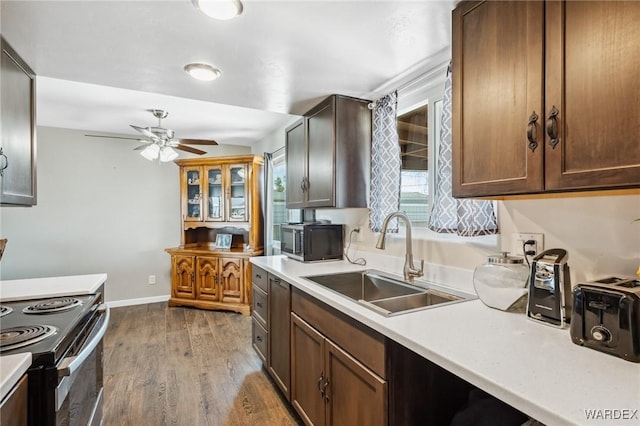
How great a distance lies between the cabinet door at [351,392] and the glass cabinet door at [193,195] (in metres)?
3.35

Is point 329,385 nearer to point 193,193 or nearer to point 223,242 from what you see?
point 223,242

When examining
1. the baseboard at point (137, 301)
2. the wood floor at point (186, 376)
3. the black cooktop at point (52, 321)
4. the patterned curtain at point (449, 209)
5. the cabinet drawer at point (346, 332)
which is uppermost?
the patterned curtain at point (449, 209)

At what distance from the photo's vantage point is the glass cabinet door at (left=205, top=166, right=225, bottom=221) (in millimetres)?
4258

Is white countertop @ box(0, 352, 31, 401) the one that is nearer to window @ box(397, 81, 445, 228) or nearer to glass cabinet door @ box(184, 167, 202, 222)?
window @ box(397, 81, 445, 228)

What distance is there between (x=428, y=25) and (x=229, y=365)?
2734 mm

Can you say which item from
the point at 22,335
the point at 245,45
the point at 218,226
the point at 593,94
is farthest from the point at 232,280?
the point at 593,94

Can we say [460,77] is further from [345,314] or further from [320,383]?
[320,383]

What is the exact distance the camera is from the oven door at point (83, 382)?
3.68 ft

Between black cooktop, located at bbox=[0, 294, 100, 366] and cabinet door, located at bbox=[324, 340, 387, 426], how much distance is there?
1071mm

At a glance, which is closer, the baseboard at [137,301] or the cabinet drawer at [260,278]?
the cabinet drawer at [260,278]

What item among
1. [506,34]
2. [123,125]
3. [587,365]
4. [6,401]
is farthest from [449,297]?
[123,125]

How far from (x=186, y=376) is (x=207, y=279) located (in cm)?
173

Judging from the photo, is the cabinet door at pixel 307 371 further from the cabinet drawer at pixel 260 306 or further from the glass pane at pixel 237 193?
the glass pane at pixel 237 193

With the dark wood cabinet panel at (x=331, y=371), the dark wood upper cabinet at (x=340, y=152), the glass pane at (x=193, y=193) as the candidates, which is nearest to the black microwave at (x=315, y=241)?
the dark wood upper cabinet at (x=340, y=152)
